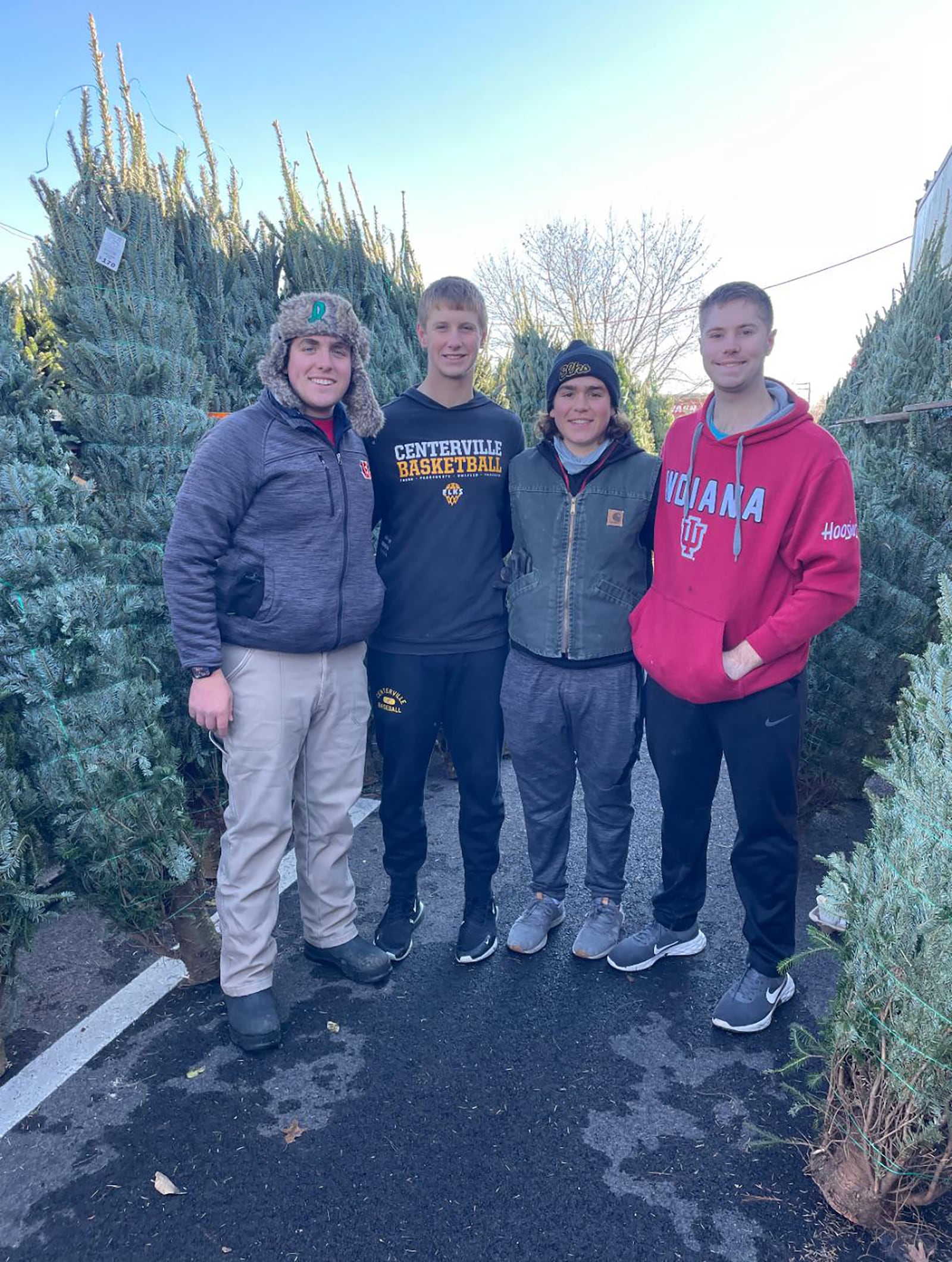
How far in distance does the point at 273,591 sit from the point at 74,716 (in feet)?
2.64

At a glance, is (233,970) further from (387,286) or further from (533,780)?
(387,286)

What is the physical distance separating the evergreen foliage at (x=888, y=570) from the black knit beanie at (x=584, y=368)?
1825 millimetres

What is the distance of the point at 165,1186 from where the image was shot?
218 centimetres

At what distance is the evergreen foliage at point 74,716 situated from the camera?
8.61 ft

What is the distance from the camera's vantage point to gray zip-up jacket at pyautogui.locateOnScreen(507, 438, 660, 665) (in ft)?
9.55

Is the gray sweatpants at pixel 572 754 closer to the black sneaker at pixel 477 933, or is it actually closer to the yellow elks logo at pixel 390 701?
the black sneaker at pixel 477 933

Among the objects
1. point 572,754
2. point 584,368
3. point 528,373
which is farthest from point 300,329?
point 528,373

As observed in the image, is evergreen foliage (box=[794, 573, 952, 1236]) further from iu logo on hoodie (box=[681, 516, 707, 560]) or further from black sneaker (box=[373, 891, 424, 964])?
black sneaker (box=[373, 891, 424, 964])

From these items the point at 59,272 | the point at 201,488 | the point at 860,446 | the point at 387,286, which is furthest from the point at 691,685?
the point at 387,286

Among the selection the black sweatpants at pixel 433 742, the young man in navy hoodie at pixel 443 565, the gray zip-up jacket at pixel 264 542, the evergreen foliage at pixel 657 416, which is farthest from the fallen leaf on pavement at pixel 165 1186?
the evergreen foliage at pixel 657 416

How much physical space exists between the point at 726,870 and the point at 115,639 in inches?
121

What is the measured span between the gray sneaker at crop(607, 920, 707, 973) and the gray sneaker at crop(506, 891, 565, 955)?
0.29 m

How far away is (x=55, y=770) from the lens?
265 centimetres

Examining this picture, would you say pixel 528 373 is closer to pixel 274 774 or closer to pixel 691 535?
pixel 691 535
